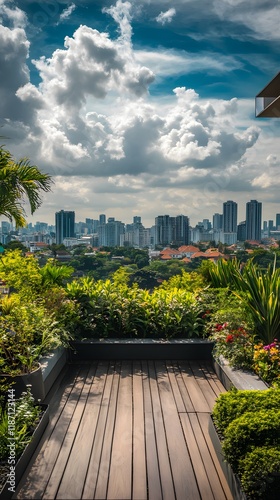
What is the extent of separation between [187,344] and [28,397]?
222 centimetres

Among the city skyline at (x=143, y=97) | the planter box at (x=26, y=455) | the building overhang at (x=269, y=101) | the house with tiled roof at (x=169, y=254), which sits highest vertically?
the city skyline at (x=143, y=97)

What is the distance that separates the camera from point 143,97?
809 cm

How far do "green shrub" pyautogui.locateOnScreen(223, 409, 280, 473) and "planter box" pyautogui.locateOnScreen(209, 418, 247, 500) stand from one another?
64mm

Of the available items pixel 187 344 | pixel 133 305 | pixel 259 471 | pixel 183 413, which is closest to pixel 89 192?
pixel 133 305

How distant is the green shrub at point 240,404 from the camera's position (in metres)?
2.57

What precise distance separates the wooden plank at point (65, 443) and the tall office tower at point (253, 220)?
18.0 ft

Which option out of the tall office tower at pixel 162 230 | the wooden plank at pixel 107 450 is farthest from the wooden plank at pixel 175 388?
the tall office tower at pixel 162 230

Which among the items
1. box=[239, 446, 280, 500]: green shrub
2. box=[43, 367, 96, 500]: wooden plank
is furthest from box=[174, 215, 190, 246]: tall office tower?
box=[239, 446, 280, 500]: green shrub

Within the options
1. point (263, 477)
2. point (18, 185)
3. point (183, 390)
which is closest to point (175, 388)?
point (183, 390)

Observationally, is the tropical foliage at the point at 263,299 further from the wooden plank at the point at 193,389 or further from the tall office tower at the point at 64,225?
the tall office tower at the point at 64,225

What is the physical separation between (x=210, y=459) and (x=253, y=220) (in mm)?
7160

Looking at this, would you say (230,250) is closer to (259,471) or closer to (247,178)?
(247,178)

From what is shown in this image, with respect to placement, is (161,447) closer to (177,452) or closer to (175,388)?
(177,452)

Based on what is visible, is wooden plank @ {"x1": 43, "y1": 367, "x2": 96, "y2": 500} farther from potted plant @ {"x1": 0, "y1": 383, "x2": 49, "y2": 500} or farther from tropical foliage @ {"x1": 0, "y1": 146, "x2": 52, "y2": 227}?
tropical foliage @ {"x1": 0, "y1": 146, "x2": 52, "y2": 227}
